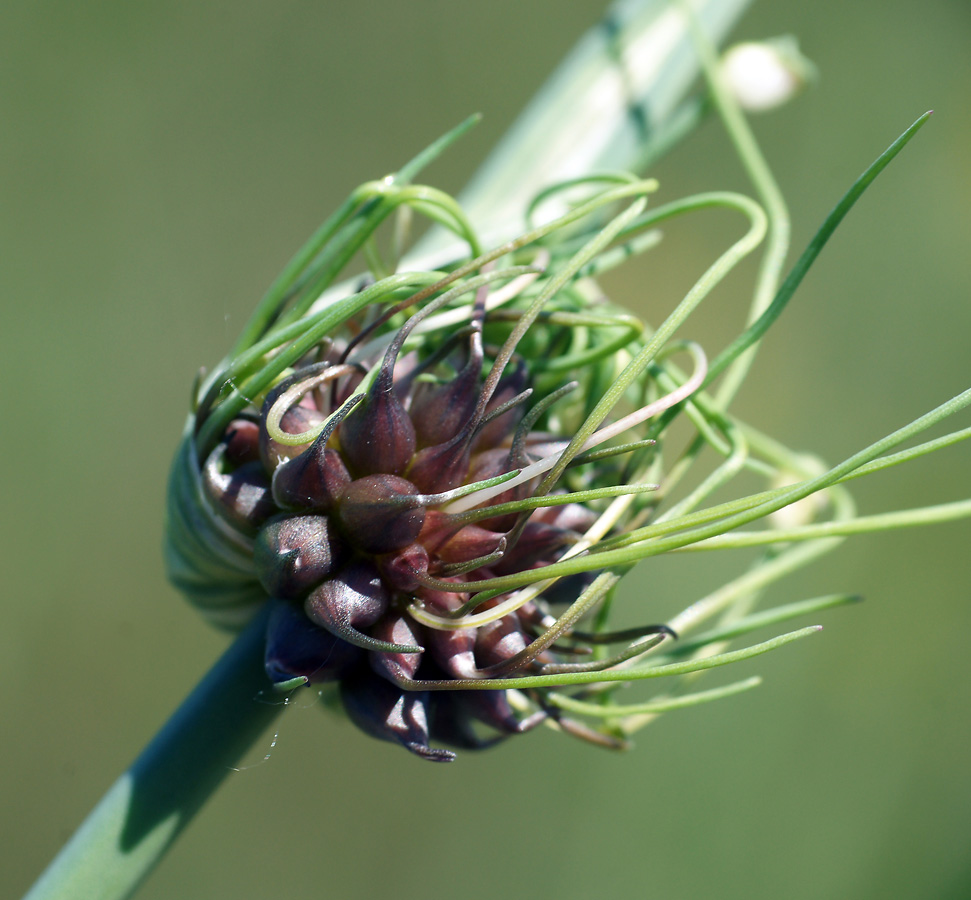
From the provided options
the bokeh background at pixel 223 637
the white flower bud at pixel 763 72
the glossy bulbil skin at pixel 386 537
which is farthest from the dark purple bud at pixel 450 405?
the bokeh background at pixel 223 637

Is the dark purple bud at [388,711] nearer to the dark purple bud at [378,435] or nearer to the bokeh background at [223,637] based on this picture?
the dark purple bud at [378,435]

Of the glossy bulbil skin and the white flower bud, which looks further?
the white flower bud

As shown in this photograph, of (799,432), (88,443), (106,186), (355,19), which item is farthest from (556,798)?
(355,19)

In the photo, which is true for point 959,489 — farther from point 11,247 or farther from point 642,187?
point 11,247

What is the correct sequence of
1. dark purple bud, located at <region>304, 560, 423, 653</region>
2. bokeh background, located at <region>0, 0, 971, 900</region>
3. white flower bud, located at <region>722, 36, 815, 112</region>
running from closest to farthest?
dark purple bud, located at <region>304, 560, 423, 653</region>
white flower bud, located at <region>722, 36, 815, 112</region>
bokeh background, located at <region>0, 0, 971, 900</region>

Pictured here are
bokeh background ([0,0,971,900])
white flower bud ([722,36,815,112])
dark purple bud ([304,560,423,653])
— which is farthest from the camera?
bokeh background ([0,0,971,900])

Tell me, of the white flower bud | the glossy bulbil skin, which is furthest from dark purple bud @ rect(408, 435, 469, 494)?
the white flower bud

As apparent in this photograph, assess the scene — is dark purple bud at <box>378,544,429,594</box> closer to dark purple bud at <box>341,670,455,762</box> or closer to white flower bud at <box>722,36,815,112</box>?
dark purple bud at <box>341,670,455,762</box>
